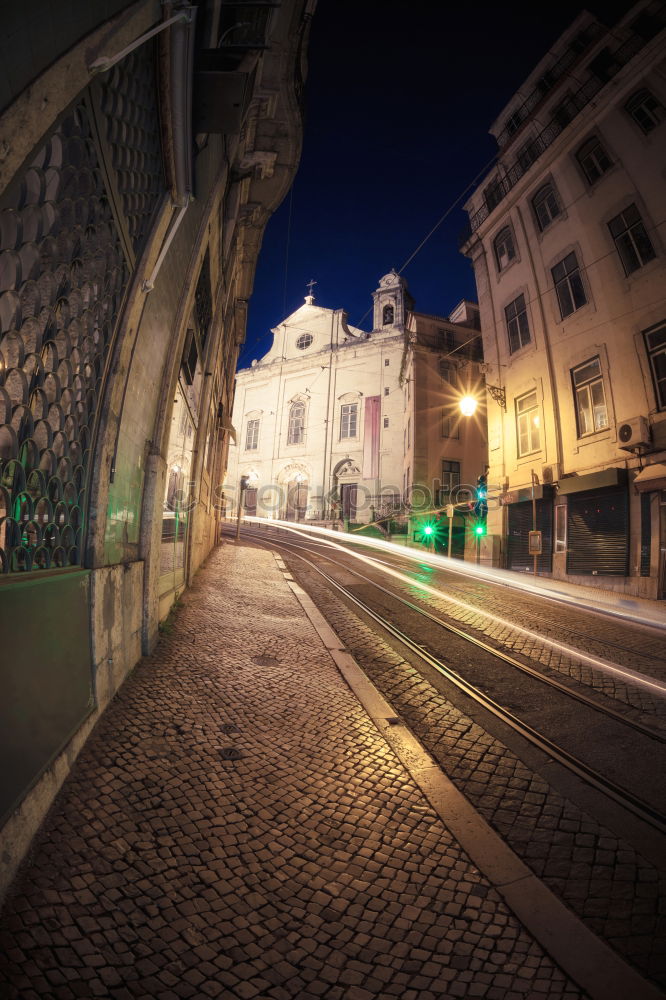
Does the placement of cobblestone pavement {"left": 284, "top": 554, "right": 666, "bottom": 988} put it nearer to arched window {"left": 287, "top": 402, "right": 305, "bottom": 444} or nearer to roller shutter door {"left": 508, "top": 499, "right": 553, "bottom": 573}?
roller shutter door {"left": 508, "top": 499, "right": 553, "bottom": 573}

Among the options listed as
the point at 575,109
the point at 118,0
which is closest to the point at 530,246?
the point at 575,109

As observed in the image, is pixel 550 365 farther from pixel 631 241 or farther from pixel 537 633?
pixel 537 633

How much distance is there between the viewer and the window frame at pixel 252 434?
132ft

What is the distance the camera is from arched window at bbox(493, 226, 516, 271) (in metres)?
17.4

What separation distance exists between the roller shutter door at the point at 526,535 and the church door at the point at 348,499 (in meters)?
18.5

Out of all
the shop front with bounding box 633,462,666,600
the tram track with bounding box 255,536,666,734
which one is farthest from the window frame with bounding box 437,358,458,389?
the tram track with bounding box 255,536,666,734

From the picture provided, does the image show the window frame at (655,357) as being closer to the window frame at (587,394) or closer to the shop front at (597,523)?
the window frame at (587,394)

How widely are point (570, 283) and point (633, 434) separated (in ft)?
21.7

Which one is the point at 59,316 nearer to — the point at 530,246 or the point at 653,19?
the point at 530,246

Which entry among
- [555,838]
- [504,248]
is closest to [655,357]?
[504,248]

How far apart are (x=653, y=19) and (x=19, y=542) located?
21055 millimetres

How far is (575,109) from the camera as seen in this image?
47.0 feet

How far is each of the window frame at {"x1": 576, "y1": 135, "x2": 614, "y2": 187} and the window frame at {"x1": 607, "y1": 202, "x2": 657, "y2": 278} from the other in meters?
1.93

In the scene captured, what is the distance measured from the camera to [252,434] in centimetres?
4072
